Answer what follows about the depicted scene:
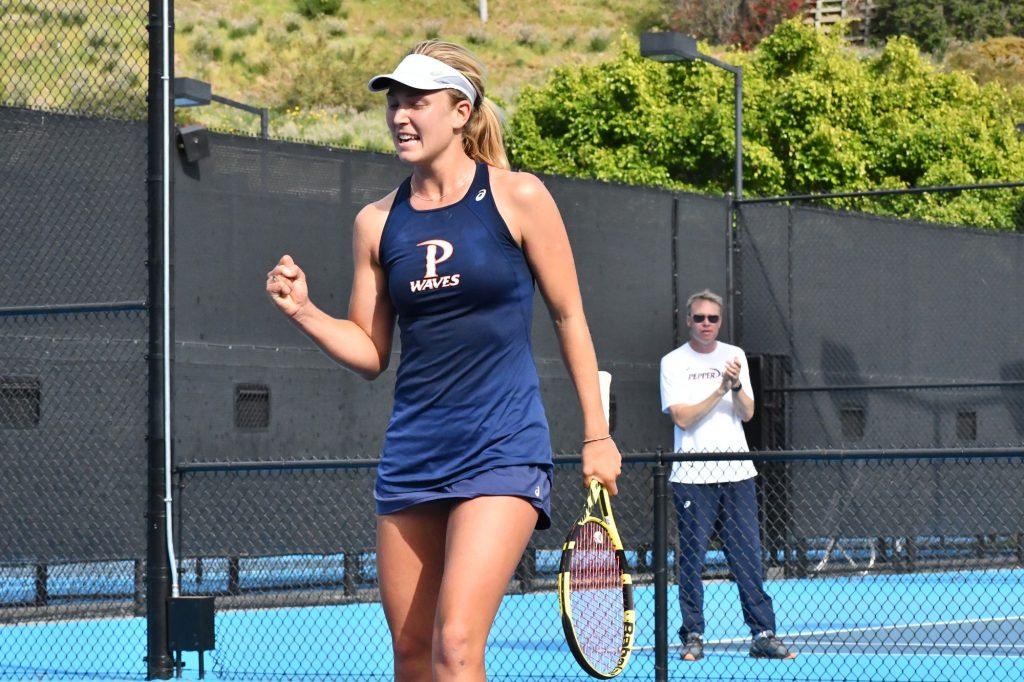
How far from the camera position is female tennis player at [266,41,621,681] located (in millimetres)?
3770

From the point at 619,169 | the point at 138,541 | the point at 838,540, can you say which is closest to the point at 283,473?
the point at 138,541

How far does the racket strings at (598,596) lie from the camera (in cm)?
405

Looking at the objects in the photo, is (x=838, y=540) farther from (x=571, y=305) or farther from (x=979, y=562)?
(x=571, y=305)

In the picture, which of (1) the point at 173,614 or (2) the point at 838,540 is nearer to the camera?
(1) the point at 173,614

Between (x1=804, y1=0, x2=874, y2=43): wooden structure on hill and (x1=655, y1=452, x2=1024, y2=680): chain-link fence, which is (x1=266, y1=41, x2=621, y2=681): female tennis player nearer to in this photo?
(x1=655, y1=452, x2=1024, y2=680): chain-link fence

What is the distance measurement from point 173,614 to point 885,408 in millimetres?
7750

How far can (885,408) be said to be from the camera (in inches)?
543

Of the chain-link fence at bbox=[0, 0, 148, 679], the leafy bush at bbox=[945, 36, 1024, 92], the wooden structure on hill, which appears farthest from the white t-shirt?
the wooden structure on hill

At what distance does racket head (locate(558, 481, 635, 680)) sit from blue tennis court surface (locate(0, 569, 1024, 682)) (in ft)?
11.2

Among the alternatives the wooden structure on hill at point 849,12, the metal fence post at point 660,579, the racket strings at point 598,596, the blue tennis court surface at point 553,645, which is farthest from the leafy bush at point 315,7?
the racket strings at point 598,596

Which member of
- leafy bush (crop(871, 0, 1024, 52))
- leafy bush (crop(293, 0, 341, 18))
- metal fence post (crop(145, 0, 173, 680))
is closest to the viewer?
metal fence post (crop(145, 0, 173, 680))

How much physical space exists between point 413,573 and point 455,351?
504 millimetres

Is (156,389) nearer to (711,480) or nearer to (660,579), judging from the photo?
(660,579)

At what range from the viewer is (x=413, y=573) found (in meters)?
3.83
